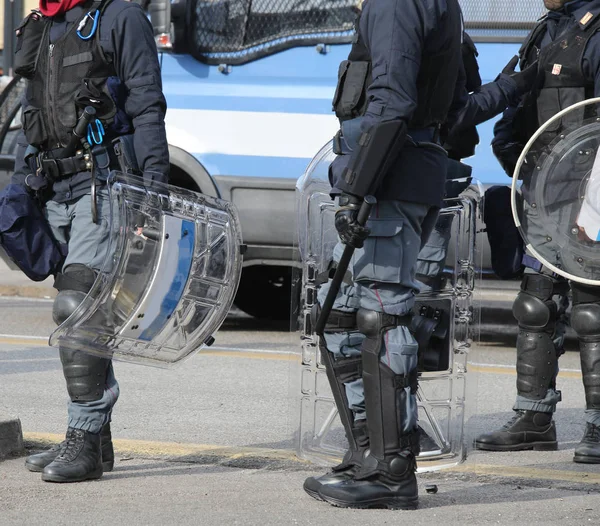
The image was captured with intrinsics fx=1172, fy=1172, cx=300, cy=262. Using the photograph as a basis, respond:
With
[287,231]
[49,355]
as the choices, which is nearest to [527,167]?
[287,231]

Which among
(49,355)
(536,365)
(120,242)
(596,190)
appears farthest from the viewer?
(49,355)

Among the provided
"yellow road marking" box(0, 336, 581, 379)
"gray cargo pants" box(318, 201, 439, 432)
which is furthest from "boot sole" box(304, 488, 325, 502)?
"yellow road marking" box(0, 336, 581, 379)

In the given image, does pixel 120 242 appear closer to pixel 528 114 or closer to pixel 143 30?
pixel 143 30

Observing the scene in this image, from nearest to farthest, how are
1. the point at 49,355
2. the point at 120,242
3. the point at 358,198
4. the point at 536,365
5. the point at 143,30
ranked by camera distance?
1. the point at 358,198
2. the point at 120,242
3. the point at 143,30
4. the point at 536,365
5. the point at 49,355

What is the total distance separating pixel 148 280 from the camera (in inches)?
153

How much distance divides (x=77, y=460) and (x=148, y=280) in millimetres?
695

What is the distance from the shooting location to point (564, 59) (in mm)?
4789

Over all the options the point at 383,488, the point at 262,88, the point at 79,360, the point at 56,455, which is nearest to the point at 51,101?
the point at 79,360

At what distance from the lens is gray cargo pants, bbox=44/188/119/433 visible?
4102 millimetres

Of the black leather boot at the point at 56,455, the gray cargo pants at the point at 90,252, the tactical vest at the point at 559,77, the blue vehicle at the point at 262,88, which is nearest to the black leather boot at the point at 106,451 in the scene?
the black leather boot at the point at 56,455

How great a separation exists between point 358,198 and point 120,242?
843 millimetres

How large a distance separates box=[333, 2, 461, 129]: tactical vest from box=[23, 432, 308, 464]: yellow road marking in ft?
4.74

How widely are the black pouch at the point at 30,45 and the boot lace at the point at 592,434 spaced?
2.58 metres

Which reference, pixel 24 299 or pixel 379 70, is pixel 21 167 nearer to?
pixel 379 70
